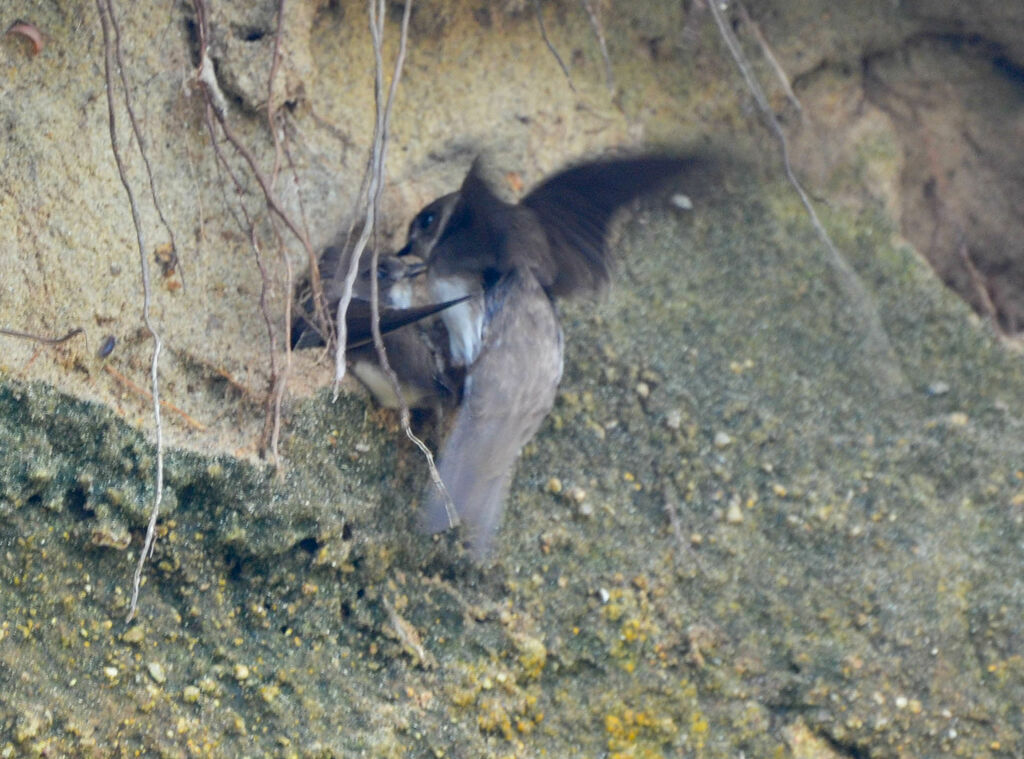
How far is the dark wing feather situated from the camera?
2695 millimetres

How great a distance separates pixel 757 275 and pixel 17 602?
196 cm

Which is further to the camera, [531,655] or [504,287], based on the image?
[504,287]

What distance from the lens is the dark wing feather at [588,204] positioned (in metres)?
2.70

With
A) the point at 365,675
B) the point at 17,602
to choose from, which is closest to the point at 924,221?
the point at 365,675

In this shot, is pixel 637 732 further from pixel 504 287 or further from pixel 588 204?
pixel 588 204

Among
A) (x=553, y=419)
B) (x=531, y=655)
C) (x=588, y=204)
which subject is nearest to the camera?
(x=531, y=655)

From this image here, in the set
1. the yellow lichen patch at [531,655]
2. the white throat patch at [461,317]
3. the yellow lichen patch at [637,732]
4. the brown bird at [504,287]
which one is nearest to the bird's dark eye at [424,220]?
the brown bird at [504,287]

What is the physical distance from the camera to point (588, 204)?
2.80 m

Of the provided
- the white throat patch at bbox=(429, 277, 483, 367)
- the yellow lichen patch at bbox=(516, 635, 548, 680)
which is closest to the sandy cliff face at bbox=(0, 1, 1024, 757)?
the yellow lichen patch at bbox=(516, 635, 548, 680)

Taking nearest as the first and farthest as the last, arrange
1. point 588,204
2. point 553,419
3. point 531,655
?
point 531,655, point 553,419, point 588,204

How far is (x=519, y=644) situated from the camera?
7.38 feet

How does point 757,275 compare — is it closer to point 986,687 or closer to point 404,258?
point 404,258

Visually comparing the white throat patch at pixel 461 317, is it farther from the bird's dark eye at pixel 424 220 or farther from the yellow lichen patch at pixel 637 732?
the yellow lichen patch at pixel 637 732

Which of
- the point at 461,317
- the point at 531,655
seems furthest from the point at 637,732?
the point at 461,317
